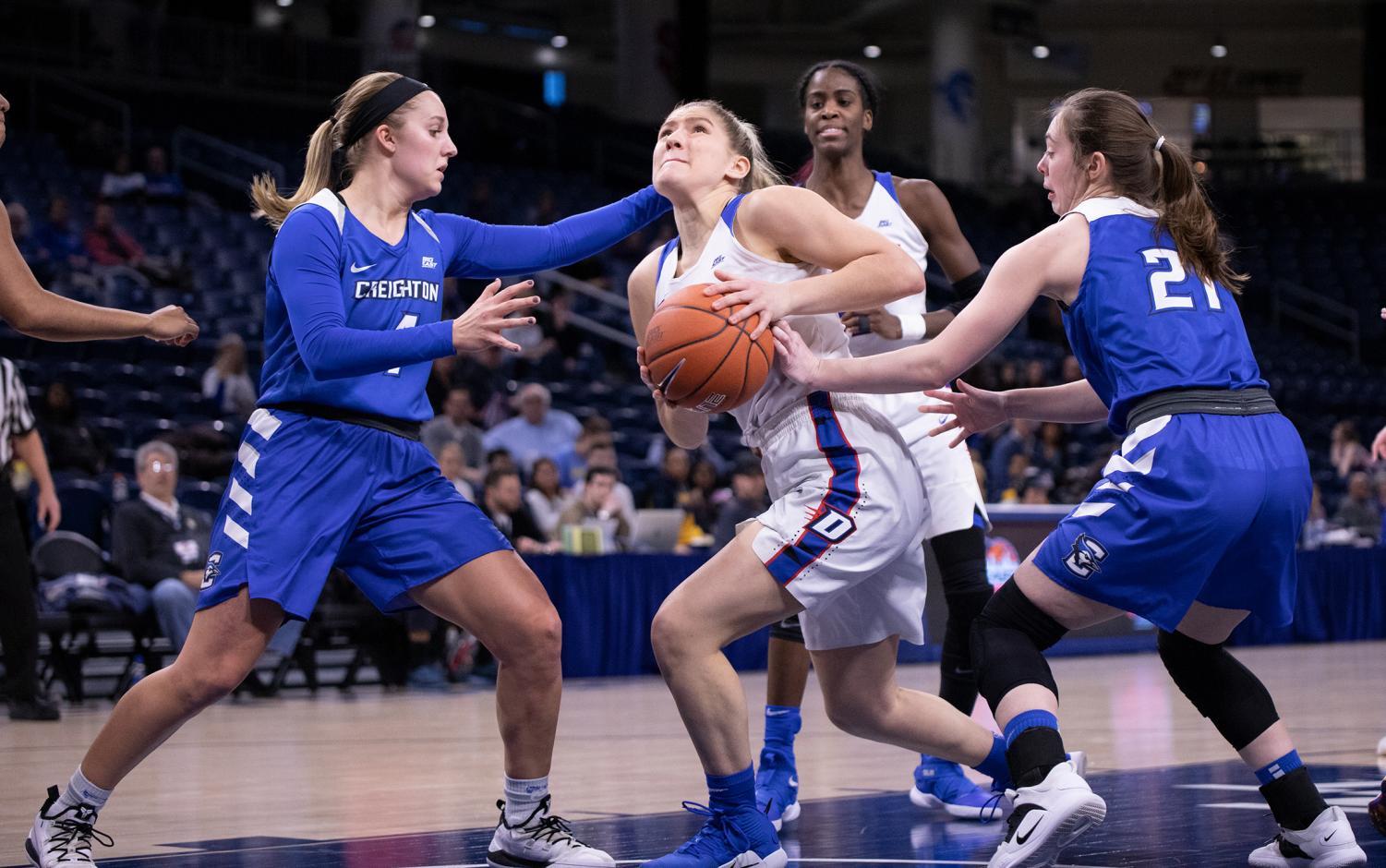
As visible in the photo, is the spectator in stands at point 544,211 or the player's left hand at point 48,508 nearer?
the player's left hand at point 48,508

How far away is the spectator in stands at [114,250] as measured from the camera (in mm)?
14055

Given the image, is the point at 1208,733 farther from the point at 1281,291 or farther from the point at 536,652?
the point at 1281,291

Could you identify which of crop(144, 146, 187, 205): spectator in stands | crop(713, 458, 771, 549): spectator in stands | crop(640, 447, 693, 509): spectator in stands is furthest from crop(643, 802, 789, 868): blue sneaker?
crop(144, 146, 187, 205): spectator in stands

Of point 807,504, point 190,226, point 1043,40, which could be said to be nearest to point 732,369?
point 807,504

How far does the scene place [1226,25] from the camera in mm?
33469

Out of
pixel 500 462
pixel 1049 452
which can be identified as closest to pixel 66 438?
pixel 500 462

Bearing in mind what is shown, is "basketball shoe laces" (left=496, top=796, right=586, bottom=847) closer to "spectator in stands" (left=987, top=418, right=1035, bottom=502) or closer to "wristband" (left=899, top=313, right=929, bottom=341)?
"wristband" (left=899, top=313, right=929, bottom=341)

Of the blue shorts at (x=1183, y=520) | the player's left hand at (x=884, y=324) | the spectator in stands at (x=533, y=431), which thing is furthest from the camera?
the spectator in stands at (x=533, y=431)

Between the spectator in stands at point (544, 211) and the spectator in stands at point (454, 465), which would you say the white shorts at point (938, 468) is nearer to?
the spectator in stands at point (454, 465)

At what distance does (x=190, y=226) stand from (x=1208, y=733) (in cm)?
1173

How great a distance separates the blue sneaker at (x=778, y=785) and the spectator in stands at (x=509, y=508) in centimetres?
550

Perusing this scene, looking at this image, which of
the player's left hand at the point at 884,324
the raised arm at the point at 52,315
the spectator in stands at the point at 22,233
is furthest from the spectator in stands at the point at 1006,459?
the raised arm at the point at 52,315

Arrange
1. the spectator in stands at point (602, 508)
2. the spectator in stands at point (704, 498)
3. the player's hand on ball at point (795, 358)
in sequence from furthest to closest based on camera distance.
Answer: the spectator in stands at point (704, 498) → the spectator in stands at point (602, 508) → the player's hand on ball at point (795, 358)

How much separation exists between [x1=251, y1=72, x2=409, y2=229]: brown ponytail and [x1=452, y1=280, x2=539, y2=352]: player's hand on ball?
0.68m
